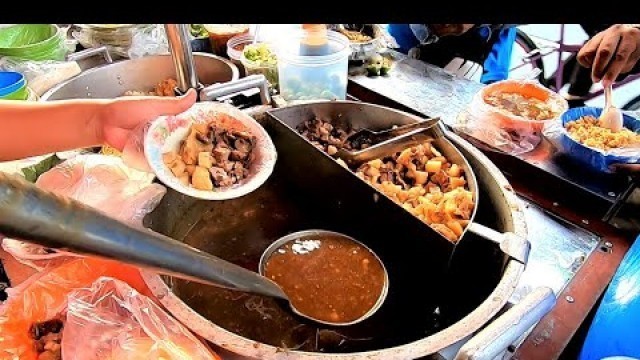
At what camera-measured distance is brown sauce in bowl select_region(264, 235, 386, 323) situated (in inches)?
63.1

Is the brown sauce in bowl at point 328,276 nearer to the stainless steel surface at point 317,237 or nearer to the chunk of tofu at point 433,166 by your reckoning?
the stainless steel surface at point 317,237

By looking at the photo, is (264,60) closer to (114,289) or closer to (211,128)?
(211,128)

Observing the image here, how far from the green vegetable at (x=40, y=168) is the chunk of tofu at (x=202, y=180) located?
71cm

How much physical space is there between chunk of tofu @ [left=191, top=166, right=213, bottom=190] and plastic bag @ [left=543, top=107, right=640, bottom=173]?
5.17 feet

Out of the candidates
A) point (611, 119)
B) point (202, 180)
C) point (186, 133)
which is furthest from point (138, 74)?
point (611, 119)

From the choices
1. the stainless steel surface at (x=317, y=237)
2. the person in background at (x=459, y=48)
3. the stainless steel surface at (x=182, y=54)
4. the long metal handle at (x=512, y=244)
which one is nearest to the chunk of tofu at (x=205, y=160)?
the stainless steel surface at (x=317, y=237)

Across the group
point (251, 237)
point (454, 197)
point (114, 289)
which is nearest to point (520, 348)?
point (454, 197)

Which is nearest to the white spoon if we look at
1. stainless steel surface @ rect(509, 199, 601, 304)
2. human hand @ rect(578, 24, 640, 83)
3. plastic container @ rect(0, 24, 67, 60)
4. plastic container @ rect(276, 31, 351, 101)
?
human hand @ rect(578, 24, 640, 83)

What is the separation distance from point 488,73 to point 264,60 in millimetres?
2078

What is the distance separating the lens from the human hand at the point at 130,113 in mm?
1659

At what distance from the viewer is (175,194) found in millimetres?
1914

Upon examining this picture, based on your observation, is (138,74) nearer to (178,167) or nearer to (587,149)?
(178,167)

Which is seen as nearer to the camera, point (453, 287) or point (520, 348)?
point (520, 348)

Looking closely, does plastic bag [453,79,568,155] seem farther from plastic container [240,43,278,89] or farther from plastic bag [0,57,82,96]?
plastic bag [0,57,82,96]
